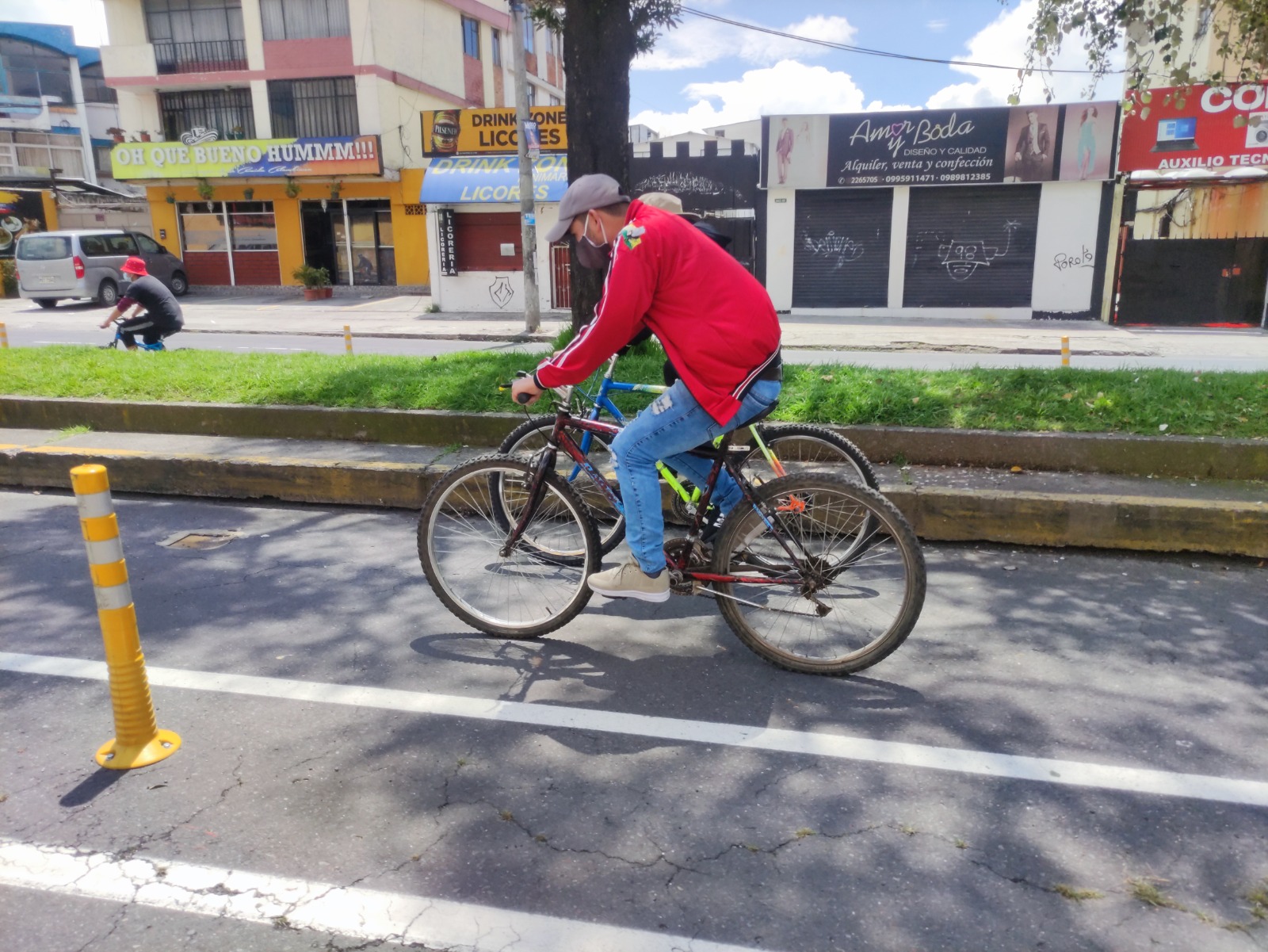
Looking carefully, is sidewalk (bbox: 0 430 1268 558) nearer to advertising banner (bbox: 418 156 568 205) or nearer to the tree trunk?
the tree trunk

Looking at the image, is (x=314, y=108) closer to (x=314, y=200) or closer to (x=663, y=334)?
(x=314, y=200)

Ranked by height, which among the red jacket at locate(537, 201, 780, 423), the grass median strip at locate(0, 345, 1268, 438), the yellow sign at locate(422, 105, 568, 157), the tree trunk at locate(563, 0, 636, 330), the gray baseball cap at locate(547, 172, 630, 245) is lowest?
the grass median strip at locate(0, 345, 1268, 438)

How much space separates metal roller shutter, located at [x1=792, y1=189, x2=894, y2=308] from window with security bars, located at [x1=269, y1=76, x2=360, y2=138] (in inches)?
607

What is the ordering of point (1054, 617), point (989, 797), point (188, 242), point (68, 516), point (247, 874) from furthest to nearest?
point (188, 242) → point (68, 516) → point (1054, 617) → point (989, 797) → point (247, 874)

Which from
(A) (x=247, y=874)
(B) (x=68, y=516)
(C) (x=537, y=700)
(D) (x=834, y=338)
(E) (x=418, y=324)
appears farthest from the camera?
(E) (x=418, y=324)

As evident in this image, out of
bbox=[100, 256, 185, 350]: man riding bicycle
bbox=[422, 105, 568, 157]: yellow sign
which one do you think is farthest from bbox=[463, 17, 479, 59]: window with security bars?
bbox=[100, 256, 185, 350]: man riding bicycle

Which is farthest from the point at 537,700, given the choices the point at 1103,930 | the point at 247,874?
the point at 1103,930

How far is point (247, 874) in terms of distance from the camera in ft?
8.82

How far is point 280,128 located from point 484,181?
10.0 m

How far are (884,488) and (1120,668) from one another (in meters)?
1.87

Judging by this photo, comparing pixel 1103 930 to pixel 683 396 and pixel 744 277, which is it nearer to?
pixel 683 396

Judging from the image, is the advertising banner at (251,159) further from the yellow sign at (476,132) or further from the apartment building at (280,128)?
the yellow sign at (476,132)

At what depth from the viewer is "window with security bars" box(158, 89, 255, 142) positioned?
3142 cm

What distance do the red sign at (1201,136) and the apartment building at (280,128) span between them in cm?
1881
